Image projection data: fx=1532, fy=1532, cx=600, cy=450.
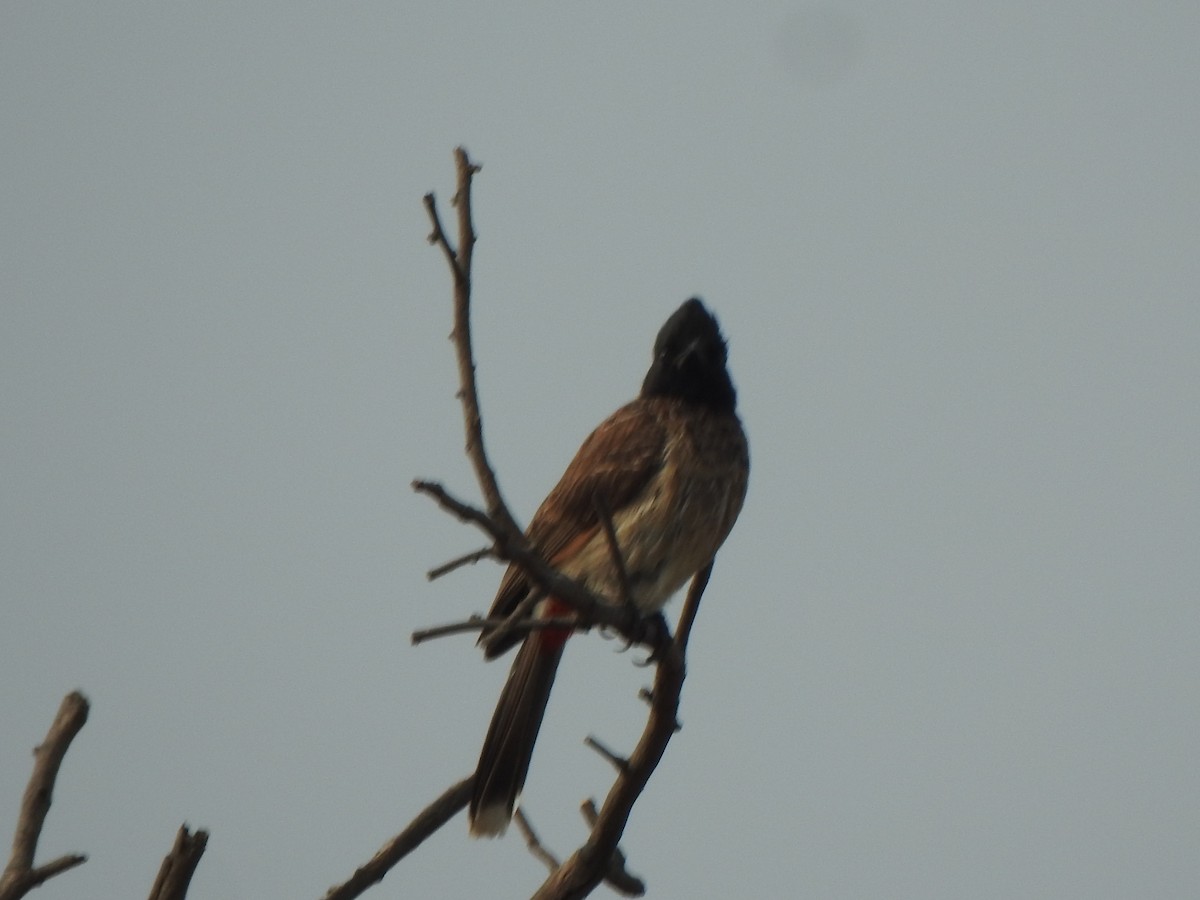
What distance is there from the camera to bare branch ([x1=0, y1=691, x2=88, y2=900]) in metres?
3.12

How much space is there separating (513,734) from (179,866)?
209 cm

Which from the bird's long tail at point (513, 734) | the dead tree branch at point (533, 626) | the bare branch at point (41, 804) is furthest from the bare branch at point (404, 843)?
the bird's long tail at point (513, 734)

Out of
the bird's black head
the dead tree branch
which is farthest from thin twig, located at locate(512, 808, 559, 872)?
the bird's black head

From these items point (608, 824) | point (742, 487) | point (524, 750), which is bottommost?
point (608, 824)

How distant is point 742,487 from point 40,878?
2774 millimetres

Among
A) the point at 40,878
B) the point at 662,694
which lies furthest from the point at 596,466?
the point at 40,878

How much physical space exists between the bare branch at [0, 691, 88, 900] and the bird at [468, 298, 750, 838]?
1.46 meters

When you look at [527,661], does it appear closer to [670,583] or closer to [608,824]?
→ [670,583]

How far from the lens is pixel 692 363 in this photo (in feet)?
18.6

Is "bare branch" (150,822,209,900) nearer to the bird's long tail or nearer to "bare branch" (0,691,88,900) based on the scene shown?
"bare branch" (0,691,88,900)

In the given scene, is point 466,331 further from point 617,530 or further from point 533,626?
point 617,530

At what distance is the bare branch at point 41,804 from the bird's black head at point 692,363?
2799 millimetres

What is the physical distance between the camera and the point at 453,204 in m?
3.24

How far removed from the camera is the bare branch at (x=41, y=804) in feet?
10.2
